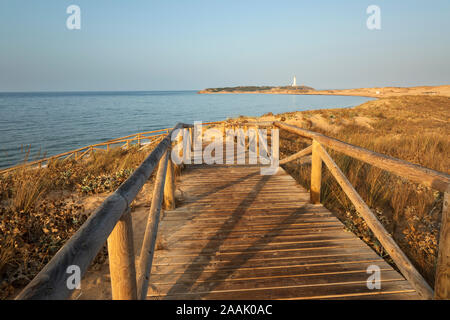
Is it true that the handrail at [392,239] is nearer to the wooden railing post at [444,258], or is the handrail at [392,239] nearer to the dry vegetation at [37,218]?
the wooden railing post at [444,258]

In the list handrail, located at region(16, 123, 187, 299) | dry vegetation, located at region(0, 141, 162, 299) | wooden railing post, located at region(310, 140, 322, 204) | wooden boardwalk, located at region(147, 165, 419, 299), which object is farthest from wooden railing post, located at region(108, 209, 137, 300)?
wooden railing post, located at region(310, 140, 322, 204)

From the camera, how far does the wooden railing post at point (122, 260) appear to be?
1396 mm

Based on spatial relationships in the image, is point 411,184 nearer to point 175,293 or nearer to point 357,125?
point 175,293

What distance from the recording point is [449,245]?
157 centimetres

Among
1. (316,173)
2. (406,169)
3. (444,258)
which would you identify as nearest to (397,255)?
(444,258)

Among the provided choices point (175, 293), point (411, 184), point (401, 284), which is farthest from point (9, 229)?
point (411, 184)

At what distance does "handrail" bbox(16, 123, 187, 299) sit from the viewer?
0.73m

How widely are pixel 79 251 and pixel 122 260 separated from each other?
1.83 feet

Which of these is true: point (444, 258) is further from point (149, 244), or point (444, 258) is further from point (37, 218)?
point (37, 218)

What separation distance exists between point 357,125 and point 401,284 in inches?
592

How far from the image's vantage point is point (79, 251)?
93 cm

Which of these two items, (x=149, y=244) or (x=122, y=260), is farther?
(x=149, y=244)

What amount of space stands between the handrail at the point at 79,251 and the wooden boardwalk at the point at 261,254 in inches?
46.5

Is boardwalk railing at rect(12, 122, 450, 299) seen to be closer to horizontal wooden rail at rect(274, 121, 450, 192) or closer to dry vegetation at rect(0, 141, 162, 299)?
horizontal wooden rail at rect(274, 121, 450, 192)
